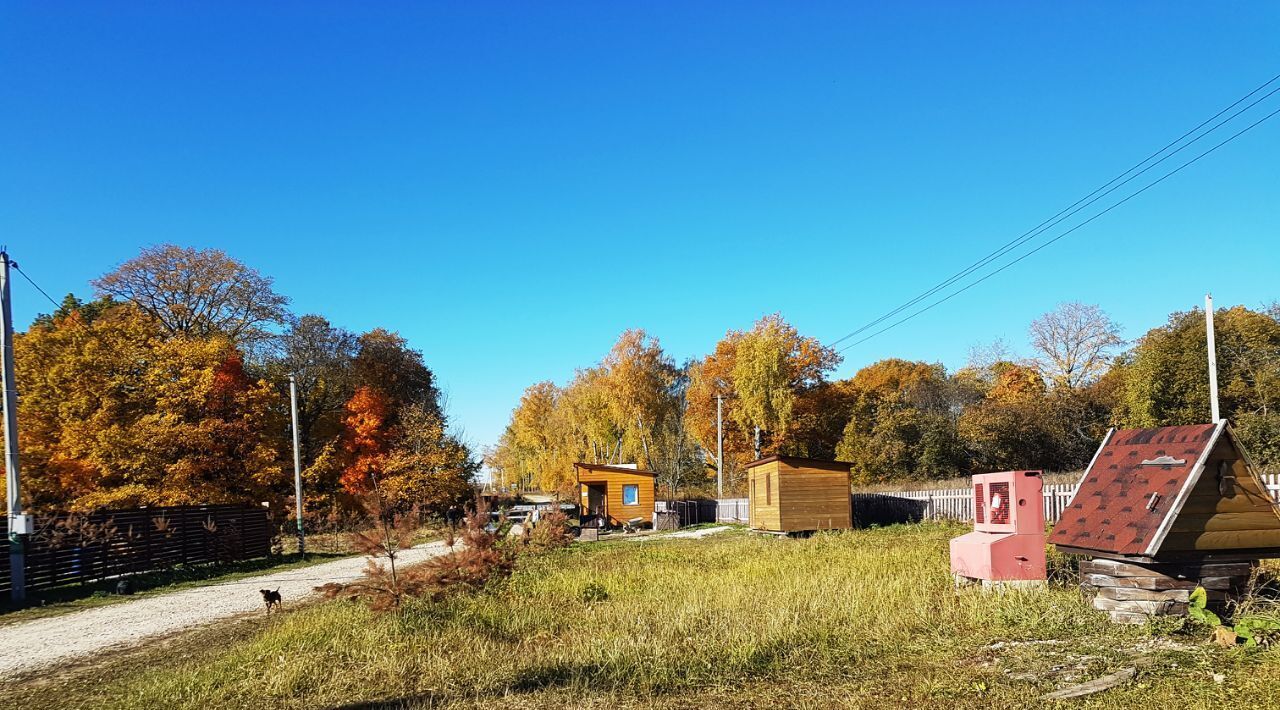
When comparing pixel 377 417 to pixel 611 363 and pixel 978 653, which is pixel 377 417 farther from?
pixel 978 653

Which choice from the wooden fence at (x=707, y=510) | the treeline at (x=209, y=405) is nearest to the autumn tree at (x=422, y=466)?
the treeline at (x=209, y=405)

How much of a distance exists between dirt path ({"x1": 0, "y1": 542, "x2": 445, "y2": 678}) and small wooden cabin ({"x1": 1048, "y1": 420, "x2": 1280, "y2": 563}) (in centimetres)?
911

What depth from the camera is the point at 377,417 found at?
40375mm

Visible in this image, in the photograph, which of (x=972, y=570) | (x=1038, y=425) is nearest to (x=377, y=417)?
(x=1038, y=425)

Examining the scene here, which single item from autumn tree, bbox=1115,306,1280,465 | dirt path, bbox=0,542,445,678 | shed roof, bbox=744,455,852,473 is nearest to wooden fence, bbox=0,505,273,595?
dirt path, bbox=0,542,445,678

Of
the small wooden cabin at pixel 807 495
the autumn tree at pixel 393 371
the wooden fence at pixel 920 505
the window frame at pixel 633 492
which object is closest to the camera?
the wooden fence at pixel 920 505

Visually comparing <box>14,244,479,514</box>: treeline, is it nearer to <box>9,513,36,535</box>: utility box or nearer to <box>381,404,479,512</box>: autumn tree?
<box>381,404,479,512</box>: autumn tree

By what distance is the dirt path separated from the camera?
9.79 meters

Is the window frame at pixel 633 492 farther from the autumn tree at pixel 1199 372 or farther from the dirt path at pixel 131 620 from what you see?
the autumn tree at pixel 1199 372

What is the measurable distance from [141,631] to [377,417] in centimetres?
2975

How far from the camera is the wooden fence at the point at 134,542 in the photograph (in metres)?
16.2

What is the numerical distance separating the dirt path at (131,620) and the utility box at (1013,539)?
7.74m

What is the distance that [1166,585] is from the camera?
7.24 meters

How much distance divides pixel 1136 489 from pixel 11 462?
1800cm
